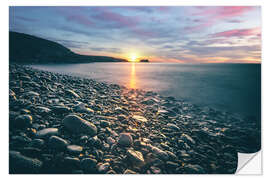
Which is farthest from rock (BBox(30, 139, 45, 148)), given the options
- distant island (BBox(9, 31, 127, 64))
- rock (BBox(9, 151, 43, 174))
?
distant island (BBox(9, 31, 127, 64))

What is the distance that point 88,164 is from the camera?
1524 millimetres

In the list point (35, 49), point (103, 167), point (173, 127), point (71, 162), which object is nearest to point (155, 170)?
point (103, 167)

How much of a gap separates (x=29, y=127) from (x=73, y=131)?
539 millimetres

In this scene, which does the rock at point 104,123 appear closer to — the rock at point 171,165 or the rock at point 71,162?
the rock at point 71,162

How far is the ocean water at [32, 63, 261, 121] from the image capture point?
2.61 m

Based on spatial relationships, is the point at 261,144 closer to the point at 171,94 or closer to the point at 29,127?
the point at 171,94

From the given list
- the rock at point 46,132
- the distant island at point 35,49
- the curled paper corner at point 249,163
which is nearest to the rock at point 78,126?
the rock at point 46,132

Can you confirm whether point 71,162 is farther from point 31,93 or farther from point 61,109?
point 31,93

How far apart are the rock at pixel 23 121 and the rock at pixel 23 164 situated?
0.32 meters

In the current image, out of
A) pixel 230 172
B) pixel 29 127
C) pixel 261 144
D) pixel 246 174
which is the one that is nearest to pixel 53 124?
pixel 29 127

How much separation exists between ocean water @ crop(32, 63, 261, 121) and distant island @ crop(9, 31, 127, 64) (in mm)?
591

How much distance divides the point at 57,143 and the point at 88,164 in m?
0.44

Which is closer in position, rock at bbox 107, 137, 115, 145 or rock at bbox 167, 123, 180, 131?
rock at bbox 107, 137, 115, 145

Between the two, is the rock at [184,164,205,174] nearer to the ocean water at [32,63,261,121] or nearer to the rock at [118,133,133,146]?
the rock at [118,133,133,146]
